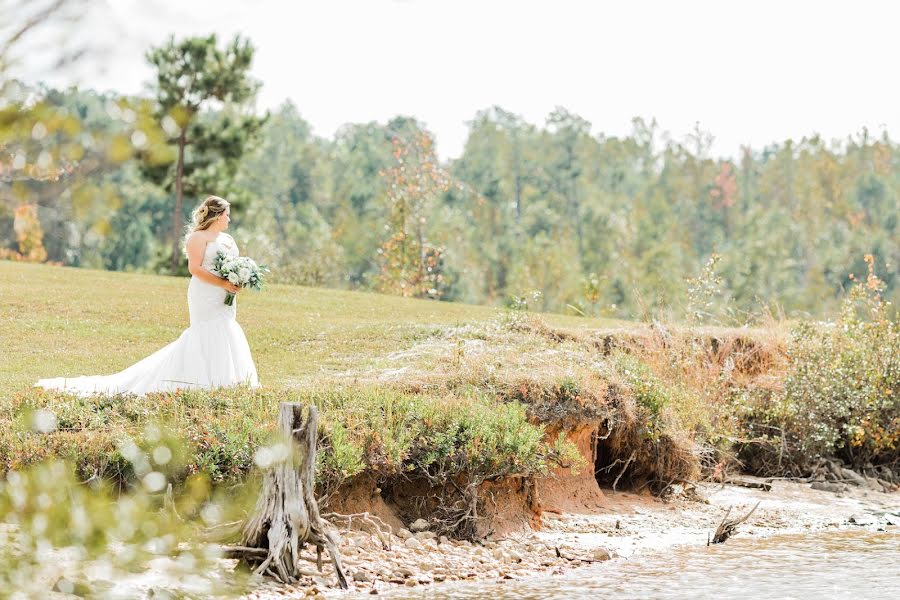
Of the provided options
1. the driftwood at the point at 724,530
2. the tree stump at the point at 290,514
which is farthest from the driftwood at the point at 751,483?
the tree stump at the point at 290,514

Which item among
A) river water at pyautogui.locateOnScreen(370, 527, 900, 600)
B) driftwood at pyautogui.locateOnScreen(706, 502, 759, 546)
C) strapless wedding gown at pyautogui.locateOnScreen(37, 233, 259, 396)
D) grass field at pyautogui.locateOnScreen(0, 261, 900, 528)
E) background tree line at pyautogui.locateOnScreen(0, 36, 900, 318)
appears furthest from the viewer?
background tree line at pyautogui.locateOnScreen(0, 36, 900, 318)

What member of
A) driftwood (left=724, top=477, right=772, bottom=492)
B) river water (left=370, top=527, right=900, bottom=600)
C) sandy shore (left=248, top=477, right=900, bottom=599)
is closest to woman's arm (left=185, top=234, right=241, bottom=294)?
sandy shore (left=248, top=477, right=900, bottom=599)

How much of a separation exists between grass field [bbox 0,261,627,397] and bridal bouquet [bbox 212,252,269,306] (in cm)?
146

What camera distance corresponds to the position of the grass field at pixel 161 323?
16.6 m

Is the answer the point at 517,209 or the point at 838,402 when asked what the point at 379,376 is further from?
the point at 517,209

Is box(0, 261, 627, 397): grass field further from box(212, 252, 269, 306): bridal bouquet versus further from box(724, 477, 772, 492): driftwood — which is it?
box(724, 477, 772, 492): driftwood

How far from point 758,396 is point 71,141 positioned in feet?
52.5

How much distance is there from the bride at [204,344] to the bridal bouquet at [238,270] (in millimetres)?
109

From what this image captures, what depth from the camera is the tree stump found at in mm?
8633

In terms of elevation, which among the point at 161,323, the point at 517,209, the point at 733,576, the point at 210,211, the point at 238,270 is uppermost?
the point at 517,209

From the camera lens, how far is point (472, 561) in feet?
33.7

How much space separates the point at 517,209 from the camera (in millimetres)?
79125

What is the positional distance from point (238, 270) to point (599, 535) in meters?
5.01

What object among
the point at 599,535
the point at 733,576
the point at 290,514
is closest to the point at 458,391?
the point at 599,535
